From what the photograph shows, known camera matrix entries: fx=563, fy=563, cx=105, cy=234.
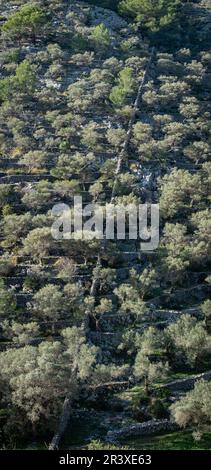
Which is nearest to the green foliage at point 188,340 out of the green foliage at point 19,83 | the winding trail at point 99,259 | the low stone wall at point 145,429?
the low stone wall at point 145,429

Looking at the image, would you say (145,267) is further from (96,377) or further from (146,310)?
(96,377)

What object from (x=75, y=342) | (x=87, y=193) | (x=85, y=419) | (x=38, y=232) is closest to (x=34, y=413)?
(x=85, y=419)

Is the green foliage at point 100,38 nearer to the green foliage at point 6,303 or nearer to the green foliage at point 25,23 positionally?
the green foliage at point 25,23

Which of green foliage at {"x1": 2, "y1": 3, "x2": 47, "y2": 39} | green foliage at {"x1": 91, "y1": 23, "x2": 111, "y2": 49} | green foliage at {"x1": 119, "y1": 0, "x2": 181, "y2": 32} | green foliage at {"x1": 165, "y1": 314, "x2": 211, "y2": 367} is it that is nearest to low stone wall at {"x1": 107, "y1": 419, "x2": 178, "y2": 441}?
green foliage at {"x1": 165, "y1": 314, "x2": 211, "y2": 367}

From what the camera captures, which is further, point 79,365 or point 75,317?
point 75,317

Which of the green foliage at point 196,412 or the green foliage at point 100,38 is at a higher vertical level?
the green foliage at point 100,38

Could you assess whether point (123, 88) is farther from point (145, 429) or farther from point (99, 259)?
point (145, 429)

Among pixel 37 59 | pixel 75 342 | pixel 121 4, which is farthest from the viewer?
pixel 121 4

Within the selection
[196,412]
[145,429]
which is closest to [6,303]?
[145,429]
